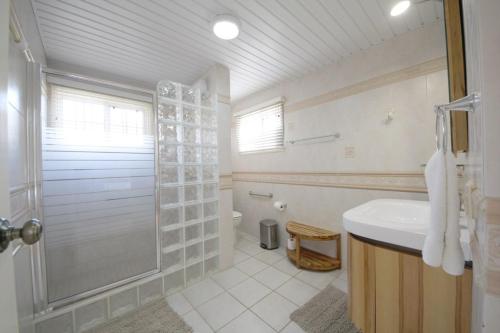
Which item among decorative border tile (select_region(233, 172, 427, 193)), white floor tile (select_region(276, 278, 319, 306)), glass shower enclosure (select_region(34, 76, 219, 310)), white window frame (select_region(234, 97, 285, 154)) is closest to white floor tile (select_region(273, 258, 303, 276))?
white floor tile (select_region(276, 278, 319, 306))

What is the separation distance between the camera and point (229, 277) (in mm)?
1861

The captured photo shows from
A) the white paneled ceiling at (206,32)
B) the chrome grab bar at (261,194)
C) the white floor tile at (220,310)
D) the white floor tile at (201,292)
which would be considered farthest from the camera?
the chrome grab bar at (261,194)

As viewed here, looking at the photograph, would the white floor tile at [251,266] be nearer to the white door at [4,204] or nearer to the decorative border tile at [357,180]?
the decorative border tile at [357,180]

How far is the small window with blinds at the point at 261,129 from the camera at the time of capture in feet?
8.16

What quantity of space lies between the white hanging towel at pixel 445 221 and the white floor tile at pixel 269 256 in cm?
180

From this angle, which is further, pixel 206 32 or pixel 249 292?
pixel 249 292

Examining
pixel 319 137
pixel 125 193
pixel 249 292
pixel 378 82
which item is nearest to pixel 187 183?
pixel 125 193

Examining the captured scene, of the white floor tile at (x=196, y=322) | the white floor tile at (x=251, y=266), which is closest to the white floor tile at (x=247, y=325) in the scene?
the white floor tile at (x=196, y=322)

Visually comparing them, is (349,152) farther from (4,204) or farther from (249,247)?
(4,204)

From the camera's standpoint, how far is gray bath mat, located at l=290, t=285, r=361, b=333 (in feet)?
4.07

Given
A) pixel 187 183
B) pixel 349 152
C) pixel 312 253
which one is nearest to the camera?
pixel 187 183

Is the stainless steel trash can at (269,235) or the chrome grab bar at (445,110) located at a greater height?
the chrome grab bar at (445,110)

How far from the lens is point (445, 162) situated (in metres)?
0.55

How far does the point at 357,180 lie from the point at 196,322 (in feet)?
6.08
